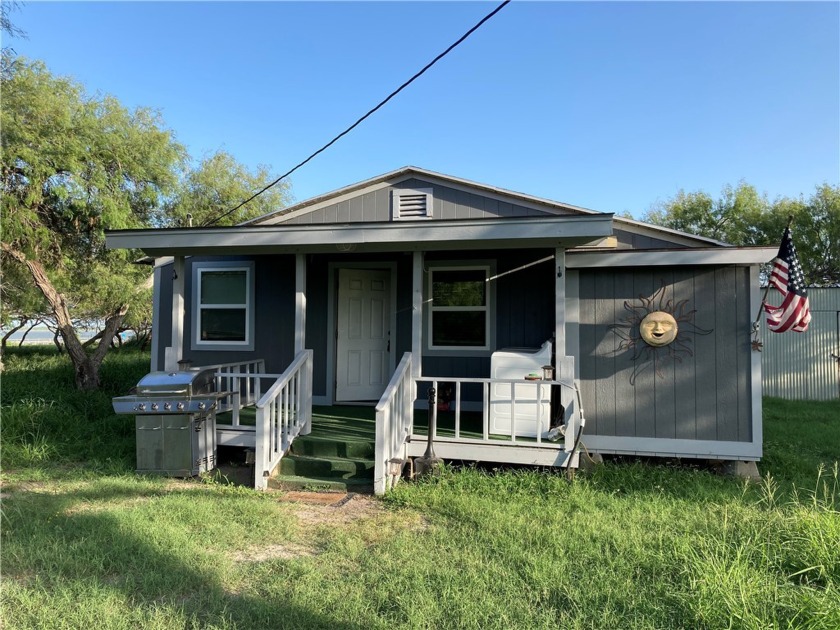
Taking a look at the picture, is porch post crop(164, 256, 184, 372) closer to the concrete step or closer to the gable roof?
the gable roof

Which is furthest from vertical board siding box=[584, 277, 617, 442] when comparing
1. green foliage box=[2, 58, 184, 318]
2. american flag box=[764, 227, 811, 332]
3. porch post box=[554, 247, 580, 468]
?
green foliage box=[2, 58, 184, 318]

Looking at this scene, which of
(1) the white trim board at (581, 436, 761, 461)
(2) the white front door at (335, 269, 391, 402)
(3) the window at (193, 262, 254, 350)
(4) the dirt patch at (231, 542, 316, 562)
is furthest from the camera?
(3) the window at (193, 262, 254, 350)

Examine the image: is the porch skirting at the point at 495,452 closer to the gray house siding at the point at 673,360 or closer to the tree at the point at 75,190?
the gray house siding at the point at 673,360

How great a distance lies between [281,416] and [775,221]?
64.1 ft

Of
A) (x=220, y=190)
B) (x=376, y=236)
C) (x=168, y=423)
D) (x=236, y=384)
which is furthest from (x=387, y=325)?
(x=220, y=190)

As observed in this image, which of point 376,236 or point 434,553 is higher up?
point 376,236

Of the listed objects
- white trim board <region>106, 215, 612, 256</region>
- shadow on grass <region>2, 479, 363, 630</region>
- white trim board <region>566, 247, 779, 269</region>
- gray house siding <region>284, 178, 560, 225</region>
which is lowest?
shadow on grass <region>2, 479, 363, 630</region>

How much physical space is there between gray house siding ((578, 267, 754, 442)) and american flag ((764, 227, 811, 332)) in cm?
33

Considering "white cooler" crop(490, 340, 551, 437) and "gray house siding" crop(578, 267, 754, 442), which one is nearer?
"white cooler" crop(490, 340, 551, 437)

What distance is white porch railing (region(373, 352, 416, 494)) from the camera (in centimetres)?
493

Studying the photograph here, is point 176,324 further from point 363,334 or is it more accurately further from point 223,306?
point 363,334

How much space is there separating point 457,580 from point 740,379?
428 cm

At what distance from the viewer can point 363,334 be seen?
7918 millimetres

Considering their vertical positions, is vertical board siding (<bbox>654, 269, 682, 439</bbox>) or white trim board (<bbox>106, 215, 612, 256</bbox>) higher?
white trim board (<bbox>106, 215, 612, 256</bbox>)
